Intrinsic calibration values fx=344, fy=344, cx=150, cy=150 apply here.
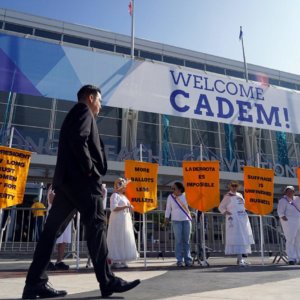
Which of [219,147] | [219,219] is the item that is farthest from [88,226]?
[219,147]

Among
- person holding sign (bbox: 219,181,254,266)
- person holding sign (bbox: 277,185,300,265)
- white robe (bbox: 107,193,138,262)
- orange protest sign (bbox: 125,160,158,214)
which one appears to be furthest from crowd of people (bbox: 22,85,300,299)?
person holding sign (bbox: 277,185,300,265)

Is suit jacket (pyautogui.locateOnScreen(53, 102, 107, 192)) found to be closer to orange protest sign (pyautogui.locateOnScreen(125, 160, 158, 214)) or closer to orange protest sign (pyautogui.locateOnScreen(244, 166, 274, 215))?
orange protest sign (pyautogui.locateOnScreen(125, 160, 158, 214))

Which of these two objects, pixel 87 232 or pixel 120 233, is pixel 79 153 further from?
pixel 120 233

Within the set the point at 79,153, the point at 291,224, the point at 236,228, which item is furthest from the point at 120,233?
the point at 291,224

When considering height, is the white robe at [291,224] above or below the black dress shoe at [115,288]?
above

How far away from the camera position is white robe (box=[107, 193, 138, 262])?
19.7 feet

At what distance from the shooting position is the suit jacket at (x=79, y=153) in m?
2.76

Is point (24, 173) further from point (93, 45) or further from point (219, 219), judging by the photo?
point (93, 45)

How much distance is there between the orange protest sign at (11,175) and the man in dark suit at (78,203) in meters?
3.09

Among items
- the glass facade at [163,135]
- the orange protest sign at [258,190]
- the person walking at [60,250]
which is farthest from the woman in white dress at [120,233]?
the glass facade at [163,135]

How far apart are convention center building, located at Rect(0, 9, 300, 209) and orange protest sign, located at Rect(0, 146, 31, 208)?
68.6 inches

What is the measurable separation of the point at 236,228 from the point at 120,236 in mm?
2533

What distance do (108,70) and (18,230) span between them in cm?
498

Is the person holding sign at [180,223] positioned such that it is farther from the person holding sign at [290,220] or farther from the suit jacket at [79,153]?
the suit jacket at [79,153]
